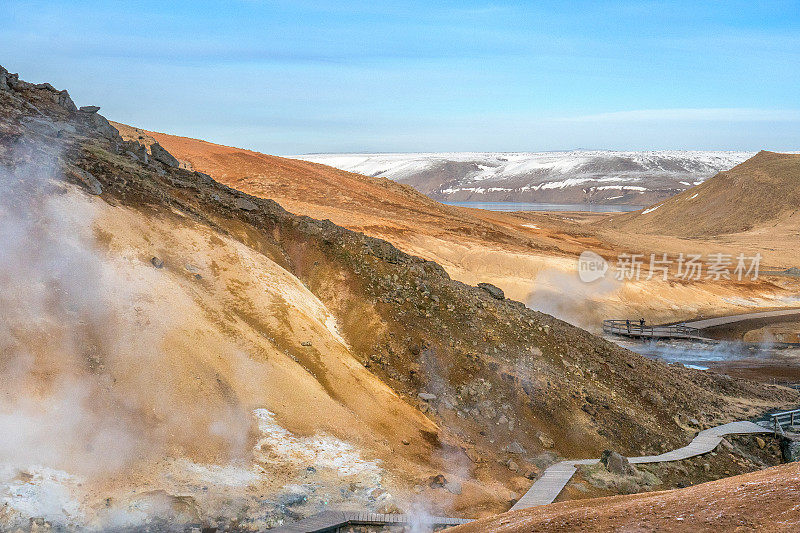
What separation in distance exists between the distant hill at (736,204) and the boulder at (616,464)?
68954mm

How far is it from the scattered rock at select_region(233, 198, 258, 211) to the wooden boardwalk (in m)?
9.80

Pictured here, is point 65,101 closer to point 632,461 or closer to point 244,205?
point 244,205

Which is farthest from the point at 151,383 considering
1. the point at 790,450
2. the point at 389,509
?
the point at 790,450

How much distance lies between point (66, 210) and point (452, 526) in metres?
9.69

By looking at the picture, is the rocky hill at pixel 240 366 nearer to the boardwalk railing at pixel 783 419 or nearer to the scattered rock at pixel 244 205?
the scattered rock at pixel 244 205

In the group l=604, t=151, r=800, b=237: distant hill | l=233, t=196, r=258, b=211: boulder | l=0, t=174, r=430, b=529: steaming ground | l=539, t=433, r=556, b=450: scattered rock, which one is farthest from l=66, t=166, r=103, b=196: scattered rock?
l=604, t=151, r=800, b=237: distant hill

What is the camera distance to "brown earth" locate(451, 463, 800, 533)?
8773 mm

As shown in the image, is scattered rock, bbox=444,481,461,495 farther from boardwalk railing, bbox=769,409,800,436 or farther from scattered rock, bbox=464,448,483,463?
boardwalk railing, bbox=769,409,800,436

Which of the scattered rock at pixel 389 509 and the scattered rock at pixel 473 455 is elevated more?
the scattered rock at pixel 473 455

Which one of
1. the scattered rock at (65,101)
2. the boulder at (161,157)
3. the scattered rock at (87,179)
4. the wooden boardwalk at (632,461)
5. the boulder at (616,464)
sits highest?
the scattered rock at (65,101)

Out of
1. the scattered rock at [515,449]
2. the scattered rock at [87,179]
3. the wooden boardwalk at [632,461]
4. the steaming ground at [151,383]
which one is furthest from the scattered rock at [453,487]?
the scattered rock at [87,179]

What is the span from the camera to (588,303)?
39.3 metres

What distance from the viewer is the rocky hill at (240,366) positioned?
466 inches

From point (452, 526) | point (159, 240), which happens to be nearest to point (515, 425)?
point (452, 526)
